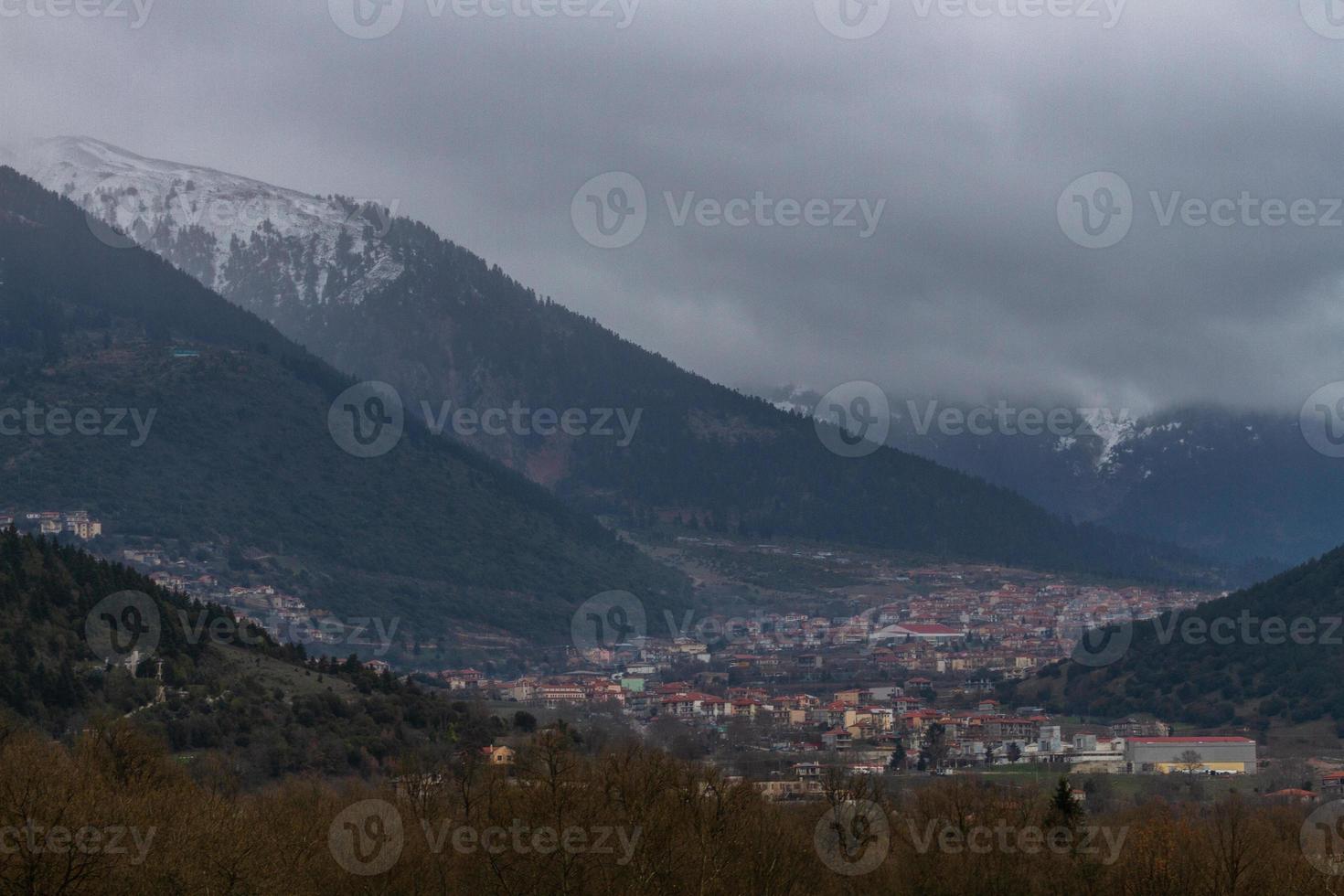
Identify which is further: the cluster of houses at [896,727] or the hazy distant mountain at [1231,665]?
the hazy distant mountain at [1231,665]

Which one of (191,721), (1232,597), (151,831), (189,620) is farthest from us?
(1232,597)

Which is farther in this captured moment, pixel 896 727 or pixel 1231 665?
pixel 1231 665

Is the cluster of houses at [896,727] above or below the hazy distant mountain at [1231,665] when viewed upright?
below

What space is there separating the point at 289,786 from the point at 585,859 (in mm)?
22906

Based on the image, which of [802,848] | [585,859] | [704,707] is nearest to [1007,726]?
[704,707]

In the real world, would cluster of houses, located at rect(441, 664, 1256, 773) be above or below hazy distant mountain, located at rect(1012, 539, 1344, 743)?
below

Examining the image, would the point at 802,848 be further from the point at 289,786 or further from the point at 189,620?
the point at 189,620

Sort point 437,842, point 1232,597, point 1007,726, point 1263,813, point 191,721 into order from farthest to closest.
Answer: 1. point 1232,597
2. point 1007,726
3. point 191,721
4. point 1263,813
5. point 437,842

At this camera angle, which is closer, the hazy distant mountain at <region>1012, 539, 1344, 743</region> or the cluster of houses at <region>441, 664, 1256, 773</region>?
the cluster of houses at <region>441, 664, 1256, 773</region>

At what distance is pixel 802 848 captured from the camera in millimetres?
60344

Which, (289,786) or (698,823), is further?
(289,786)

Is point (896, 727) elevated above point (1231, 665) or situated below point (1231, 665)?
below

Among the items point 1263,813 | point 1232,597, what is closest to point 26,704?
point 1263,813

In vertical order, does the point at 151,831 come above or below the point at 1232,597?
below
